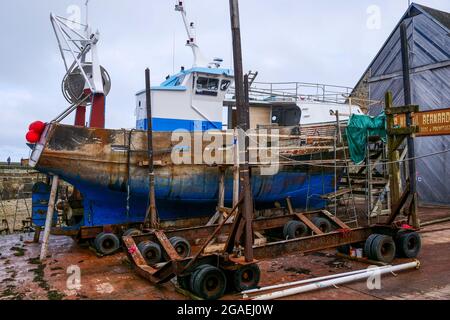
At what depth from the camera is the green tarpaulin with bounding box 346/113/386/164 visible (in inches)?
467

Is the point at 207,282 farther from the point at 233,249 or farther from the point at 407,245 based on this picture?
the point at 407,245

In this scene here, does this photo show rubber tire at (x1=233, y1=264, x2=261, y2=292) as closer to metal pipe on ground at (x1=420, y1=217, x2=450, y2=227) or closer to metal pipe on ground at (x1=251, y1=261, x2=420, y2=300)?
metal pipe on ground at (x1=251, y1=261, x2=420, y2=300)

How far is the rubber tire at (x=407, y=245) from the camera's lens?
26.7 ft

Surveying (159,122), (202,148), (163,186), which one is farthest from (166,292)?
(159,122)

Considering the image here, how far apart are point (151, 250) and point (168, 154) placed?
375 cm

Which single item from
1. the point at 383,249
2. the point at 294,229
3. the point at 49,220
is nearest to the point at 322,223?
the point at 294,229

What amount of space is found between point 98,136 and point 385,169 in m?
10.0

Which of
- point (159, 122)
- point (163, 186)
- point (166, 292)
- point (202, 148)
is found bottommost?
point (166, 292)

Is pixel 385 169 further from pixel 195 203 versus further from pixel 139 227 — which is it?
pixel 139 227

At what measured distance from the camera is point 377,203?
41.6 feet

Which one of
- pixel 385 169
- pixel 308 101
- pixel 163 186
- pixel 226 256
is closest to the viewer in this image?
pixel 226 256

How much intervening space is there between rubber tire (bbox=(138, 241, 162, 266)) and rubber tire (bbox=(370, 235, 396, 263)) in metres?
4.40
